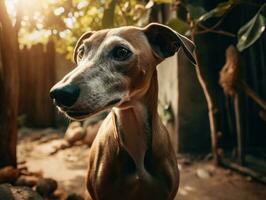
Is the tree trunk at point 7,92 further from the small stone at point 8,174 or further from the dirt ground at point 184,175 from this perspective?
the dirt ground at point 184,175

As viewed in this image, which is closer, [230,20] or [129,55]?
[129,55]

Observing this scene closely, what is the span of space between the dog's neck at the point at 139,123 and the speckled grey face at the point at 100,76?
22cm

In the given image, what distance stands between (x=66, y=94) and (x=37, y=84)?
6003mm

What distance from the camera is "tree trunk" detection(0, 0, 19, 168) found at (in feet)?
11.6

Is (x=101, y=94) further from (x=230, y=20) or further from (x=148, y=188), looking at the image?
(x=230, y=20)

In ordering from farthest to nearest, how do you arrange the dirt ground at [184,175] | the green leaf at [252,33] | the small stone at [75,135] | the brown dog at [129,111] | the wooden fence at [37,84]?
the wooden fence at [37,84], the small stone at [75,135], the dirt ground at [184,175], the green leaf at [252,33], the brown dog at [129,111]

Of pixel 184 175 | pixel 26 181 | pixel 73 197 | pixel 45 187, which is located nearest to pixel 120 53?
pixel 73 197

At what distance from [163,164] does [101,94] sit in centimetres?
60

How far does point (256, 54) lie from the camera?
14.5 feet

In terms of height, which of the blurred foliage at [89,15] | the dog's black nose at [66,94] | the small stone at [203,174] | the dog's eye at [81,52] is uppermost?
the blurred foliage at [89,15]

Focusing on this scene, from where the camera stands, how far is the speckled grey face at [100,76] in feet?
5.27

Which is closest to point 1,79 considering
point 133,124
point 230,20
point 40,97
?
point 133,124

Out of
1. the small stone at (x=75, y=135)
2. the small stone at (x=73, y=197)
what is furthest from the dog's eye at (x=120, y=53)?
the small stone at (x=75, y=135)

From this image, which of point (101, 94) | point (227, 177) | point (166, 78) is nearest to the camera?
point (101, 94)
